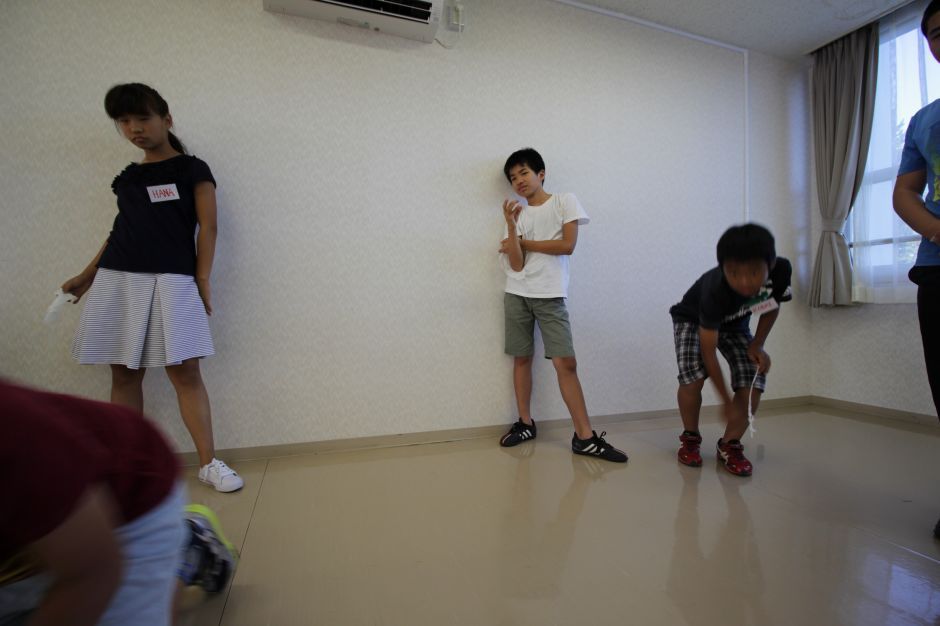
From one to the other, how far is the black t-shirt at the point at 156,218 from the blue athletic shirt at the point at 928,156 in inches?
85.0

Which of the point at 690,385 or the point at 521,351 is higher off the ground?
the point at 521,351

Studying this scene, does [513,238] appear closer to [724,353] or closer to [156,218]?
[724,353]

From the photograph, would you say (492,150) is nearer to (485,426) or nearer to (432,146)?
(432,146)

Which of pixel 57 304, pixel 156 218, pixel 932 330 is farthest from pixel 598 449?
pixel 57 304

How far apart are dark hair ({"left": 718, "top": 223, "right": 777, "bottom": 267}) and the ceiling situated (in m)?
1.66

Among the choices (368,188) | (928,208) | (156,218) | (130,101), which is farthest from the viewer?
(368,188)

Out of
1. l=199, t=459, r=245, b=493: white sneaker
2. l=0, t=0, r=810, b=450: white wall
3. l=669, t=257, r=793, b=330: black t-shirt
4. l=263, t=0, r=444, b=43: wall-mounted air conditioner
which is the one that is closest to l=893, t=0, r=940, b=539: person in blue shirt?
l=669, t=257, r=793, b=330: black t-shirt

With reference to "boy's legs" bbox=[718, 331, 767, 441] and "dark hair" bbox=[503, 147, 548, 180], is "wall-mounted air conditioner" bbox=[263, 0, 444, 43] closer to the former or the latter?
"dark hair" bbox=[503, 147, 548, 180]

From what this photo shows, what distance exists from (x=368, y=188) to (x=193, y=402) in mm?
1066

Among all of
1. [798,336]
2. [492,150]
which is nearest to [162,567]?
[492,150]

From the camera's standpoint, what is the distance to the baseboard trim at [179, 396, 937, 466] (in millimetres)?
1778

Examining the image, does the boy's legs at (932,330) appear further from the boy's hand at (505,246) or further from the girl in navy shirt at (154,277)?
the girl in navy shirt at (154,277)

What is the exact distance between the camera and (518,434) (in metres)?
1.99

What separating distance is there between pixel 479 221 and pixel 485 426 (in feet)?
3.14
